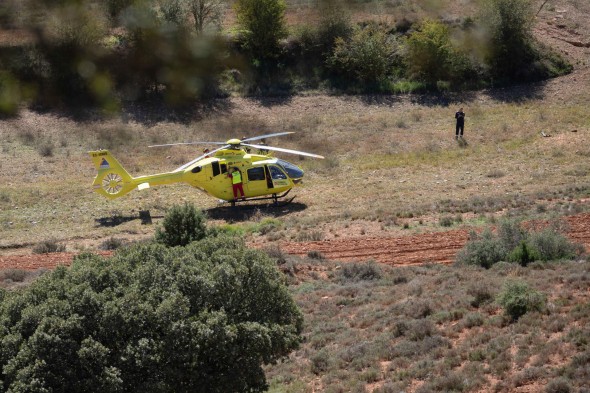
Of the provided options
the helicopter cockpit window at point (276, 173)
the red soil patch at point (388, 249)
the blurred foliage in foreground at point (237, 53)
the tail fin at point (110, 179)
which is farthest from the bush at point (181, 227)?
the blurred foliage in foreground at point (237, 53)

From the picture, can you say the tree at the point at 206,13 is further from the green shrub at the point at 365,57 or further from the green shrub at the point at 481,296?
the green shrub at the point at 481,296

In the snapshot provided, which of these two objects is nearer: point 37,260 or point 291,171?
point 37,260

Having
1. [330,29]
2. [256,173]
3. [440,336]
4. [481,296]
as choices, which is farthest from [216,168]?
[330,29]

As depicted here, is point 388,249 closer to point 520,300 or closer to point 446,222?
point 446,222

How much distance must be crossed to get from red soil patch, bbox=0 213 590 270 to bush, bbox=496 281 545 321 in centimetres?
625

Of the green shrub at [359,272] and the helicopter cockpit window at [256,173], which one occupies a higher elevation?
the helicopter cockpit window at [256,173]

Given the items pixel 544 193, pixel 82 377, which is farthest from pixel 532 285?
pixel 544 193

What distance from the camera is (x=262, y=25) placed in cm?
4788

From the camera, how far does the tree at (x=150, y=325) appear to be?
12.1 m

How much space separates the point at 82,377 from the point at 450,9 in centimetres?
4340

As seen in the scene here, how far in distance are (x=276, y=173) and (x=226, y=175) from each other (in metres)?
1.83

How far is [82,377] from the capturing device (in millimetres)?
12227

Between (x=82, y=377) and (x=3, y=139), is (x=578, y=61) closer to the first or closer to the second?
(x=3, y=139)

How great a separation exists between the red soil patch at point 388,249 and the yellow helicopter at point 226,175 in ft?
16.2
